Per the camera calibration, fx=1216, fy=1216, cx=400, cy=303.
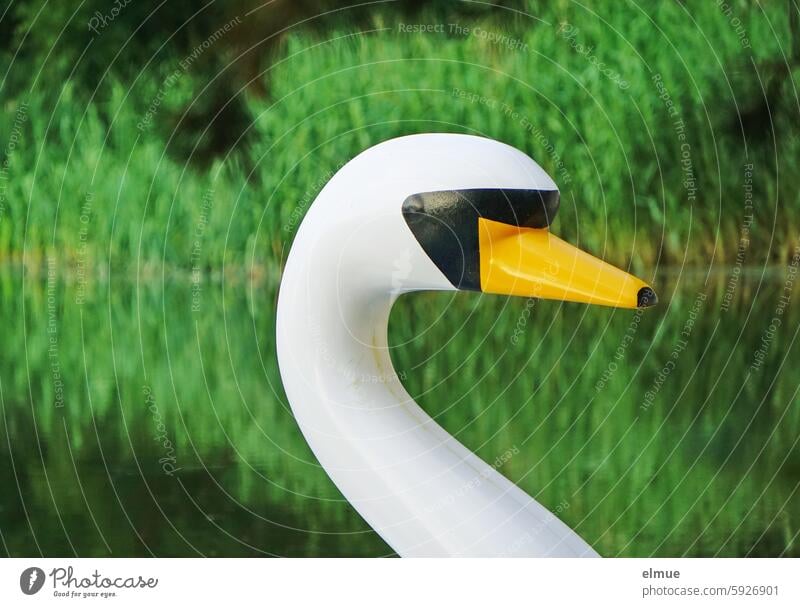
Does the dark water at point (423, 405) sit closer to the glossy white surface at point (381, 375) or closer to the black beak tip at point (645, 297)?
the glossy white surface at point (381, 375)

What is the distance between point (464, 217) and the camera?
0.72 meters

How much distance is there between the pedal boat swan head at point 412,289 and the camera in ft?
2.31

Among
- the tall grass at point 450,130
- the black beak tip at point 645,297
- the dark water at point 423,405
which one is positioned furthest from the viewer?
the tall grass at point 450,130

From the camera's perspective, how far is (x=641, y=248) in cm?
158

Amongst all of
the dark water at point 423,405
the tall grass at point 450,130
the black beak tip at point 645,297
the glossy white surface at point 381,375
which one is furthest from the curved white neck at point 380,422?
the tall grass at point 450,130

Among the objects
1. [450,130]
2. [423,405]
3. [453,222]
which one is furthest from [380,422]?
[450,130]

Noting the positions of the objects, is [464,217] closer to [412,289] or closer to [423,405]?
[412,289]

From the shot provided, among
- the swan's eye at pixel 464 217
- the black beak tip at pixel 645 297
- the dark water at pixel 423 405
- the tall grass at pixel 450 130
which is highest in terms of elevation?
the tall grass at pixel 450 130

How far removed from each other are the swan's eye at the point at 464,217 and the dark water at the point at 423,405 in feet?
1.34

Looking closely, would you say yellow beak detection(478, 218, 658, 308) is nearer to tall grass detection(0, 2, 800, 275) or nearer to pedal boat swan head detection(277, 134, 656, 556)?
pedal boat swan head detection(277, 134, 656, 556)

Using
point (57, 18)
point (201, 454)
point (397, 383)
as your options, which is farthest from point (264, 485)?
point (57, 18)

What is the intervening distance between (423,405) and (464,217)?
0.63 m

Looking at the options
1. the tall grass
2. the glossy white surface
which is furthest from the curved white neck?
the tall grass
